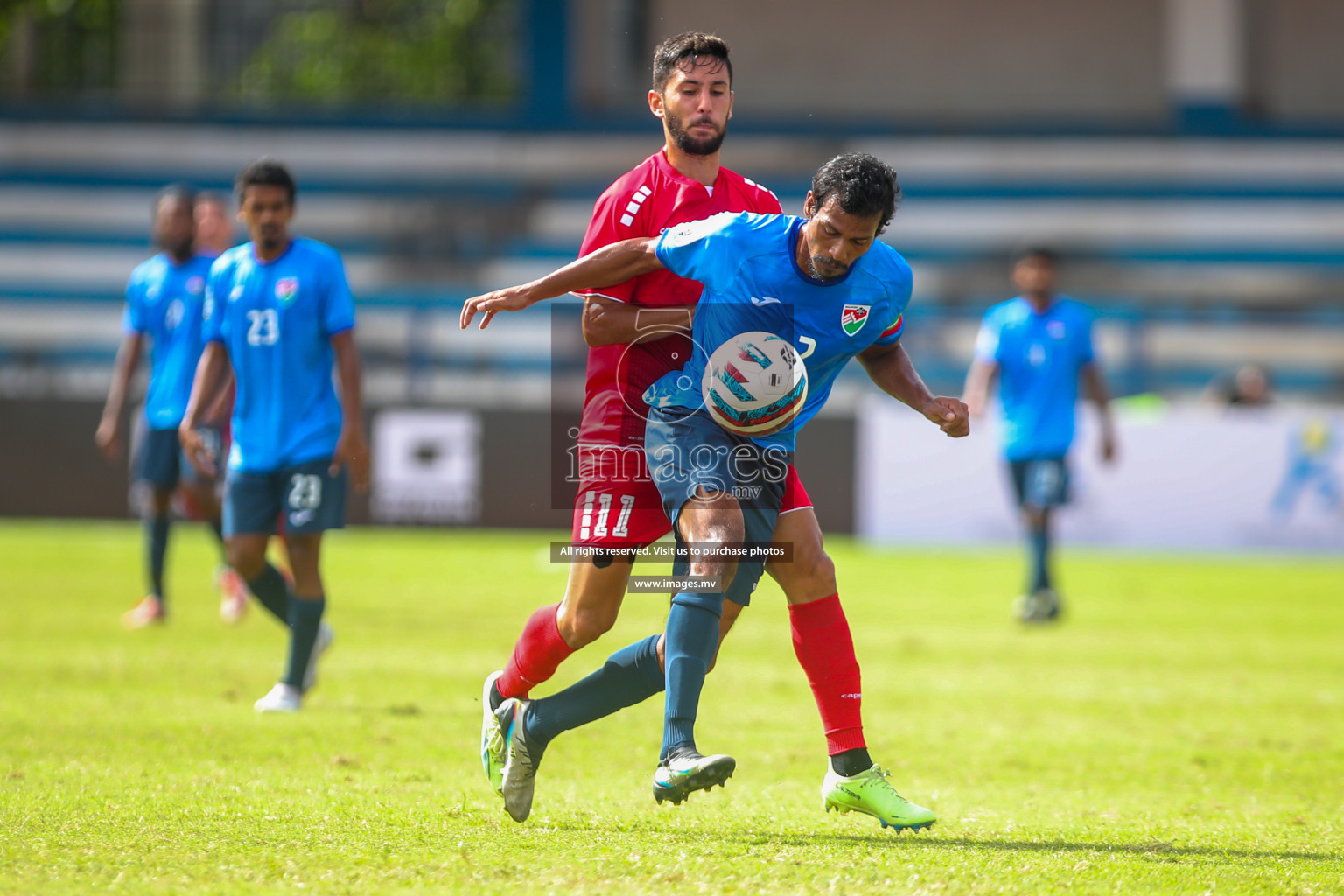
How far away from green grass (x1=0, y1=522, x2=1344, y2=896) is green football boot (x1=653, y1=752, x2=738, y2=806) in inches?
6.1

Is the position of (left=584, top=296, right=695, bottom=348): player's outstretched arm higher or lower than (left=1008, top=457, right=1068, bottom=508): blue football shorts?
higher

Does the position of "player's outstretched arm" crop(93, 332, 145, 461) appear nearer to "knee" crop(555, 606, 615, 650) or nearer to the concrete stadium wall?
"knee" crop(555, 606, 615, 650)

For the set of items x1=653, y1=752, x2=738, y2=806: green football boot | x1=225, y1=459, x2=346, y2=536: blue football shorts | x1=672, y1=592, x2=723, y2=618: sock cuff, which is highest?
x1=225, y1=459, x2=346, y2=536: blue football shorts

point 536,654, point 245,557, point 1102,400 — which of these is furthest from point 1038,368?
point 536,654

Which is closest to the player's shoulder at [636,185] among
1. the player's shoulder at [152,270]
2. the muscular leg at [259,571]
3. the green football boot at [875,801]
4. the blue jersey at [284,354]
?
the green football boot at [875,801]

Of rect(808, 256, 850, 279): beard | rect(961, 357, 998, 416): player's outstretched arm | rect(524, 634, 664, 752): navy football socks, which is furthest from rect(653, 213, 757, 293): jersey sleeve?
rect(961, 357, 998, 416): player's outstretched arm

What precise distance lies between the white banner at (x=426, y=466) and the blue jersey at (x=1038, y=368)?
690cm

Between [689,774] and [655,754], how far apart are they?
69.7 inches

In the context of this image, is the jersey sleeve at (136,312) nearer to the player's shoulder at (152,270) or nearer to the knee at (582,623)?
the player's shoulder at (152,270)

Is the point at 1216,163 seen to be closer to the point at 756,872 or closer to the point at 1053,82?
the point at 1053,82

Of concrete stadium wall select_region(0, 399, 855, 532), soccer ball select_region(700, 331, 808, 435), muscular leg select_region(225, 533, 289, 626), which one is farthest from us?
concrete stadium wall select_region(0, 399, 855, 532)

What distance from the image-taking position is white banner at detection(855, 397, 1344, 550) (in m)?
15.1

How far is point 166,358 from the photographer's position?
8.97 meters

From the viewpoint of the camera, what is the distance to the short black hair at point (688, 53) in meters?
4.40
